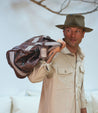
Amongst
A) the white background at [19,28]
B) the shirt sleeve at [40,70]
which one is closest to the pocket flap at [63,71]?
the shirt sleeve at [40,70]

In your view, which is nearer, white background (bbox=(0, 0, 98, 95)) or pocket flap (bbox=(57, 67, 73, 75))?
pocket flap (bbox=(57, 67, 73, 75))

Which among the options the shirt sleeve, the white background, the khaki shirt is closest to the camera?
the shirt sleeve

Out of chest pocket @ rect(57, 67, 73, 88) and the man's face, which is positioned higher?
the man's face

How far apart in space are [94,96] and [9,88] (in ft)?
3.71

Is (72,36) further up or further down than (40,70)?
further up

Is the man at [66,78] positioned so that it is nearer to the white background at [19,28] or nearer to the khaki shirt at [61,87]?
the khaki shirt at [61,87]

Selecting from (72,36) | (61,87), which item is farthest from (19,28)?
(61,87)

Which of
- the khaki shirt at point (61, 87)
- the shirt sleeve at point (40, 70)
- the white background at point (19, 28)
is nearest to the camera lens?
the shirt sleeve at point (40, 70)

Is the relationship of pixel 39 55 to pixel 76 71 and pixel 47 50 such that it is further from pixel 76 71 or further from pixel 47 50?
pixel 76 71

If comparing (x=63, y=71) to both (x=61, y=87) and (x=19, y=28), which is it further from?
(x=19, y=28)

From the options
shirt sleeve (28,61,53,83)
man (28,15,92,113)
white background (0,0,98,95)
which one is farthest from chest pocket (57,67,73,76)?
white background (0,0,98,95)

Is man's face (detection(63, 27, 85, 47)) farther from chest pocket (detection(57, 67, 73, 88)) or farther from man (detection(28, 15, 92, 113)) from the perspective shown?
chest pocket (detection(57, 67, 73, 88))

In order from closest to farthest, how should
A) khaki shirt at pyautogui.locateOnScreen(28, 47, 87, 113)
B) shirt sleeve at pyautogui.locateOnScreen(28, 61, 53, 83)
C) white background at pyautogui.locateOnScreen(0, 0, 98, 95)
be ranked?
shirt sleeve at pyautogui.locateOnScreen(28, 61, 53, 83) < khaki shirt at pyautogui.locateOnScreen(28, 47, 87, 113) < white background at pyautogui.locateOnScreen(0, 0, 98, 95)

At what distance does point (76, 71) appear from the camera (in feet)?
4.94
